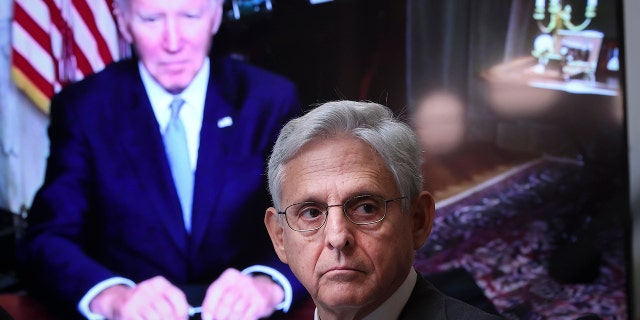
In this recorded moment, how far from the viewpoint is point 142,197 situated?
128 inches

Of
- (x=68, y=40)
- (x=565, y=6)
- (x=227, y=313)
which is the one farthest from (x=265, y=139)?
(x=565, y=6)

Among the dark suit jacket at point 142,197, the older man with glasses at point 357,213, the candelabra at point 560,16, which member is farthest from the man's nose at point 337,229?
the candelabra at point 560,16

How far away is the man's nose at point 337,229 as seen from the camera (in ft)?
4.66

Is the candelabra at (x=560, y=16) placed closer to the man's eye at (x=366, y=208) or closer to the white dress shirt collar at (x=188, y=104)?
the white dress shirt collar at (x=188, y=104)

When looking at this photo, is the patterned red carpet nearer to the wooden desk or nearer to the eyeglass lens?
the wooden desk

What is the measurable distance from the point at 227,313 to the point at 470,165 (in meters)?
1.19

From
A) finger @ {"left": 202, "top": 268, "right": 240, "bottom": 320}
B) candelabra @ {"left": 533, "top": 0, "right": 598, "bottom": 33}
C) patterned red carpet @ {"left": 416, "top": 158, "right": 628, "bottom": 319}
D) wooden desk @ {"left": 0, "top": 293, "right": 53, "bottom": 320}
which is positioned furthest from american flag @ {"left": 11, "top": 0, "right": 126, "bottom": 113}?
candelabra @ {"left": 533, "top": 0, "right": 598, "bottom": 33}

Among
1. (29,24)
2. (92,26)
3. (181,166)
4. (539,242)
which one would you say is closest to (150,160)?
(181,166)

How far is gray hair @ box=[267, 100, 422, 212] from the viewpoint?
1.51 meters

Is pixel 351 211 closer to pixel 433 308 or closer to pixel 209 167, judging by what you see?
pixel 433 308

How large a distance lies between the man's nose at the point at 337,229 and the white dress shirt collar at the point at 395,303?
0.16 metres

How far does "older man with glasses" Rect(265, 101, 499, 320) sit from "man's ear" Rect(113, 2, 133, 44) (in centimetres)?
194

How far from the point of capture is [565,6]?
133 inches

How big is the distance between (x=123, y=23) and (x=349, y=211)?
2.17 meters
